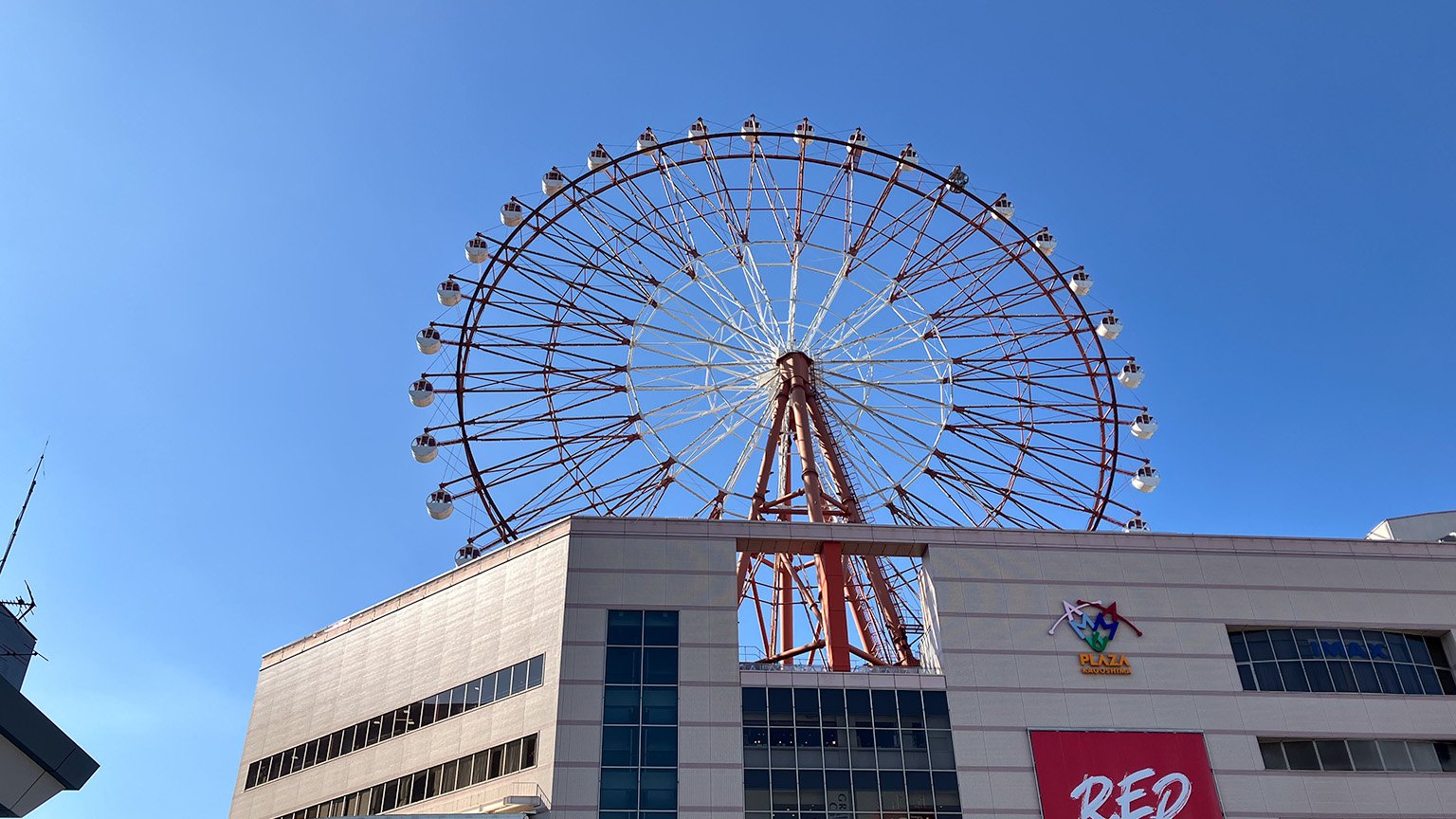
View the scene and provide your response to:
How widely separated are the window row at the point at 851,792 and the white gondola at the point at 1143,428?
19998 millimetres

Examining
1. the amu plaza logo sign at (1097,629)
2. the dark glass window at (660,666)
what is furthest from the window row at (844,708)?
the amu plaza logo sign at (1097,629)

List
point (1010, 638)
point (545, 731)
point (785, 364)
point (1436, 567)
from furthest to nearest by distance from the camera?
point (785, 364), point (1436, 567), point (1010, 638), point (545, 731)

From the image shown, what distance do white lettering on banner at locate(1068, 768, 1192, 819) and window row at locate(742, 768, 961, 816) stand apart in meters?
3.89

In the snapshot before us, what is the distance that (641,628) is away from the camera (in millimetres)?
38562

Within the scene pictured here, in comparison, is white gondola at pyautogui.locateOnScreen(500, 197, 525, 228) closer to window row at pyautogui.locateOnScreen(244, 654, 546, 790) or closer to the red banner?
window row at pyautogui.locateOnScreen(244, 654, 546, 790)

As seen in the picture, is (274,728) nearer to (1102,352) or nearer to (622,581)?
(622,581)

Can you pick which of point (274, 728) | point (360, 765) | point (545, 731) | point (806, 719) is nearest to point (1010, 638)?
point (806, 719)

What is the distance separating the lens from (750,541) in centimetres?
4122

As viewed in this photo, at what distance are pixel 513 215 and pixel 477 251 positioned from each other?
2145 millimetres

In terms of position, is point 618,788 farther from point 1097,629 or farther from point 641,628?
point 1097,629

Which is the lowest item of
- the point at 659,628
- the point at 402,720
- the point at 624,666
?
the point at 402,720

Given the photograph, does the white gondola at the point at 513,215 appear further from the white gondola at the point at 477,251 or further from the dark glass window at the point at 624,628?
the dark glass window at the point at 624,628

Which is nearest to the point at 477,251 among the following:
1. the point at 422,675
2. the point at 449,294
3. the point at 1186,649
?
the point at 449,294

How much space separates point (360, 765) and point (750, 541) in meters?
15.4
